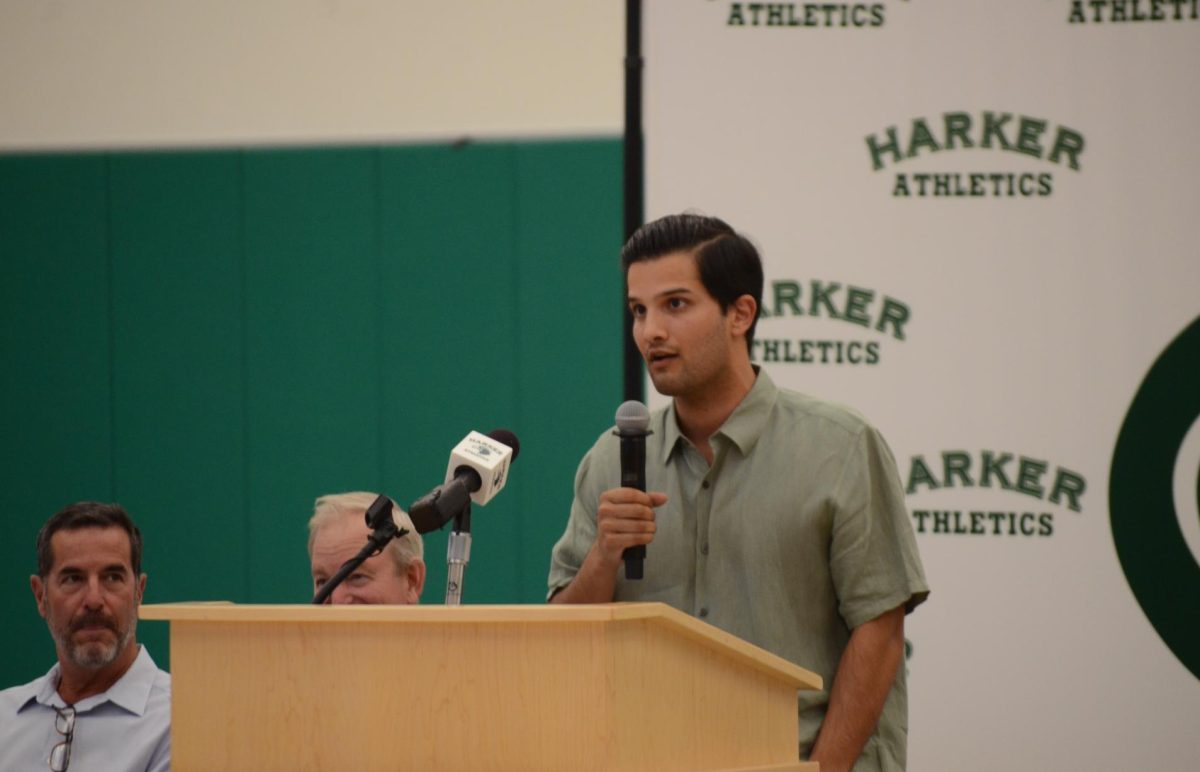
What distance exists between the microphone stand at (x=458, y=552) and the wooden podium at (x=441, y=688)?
0.15 meters

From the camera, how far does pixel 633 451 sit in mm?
1859

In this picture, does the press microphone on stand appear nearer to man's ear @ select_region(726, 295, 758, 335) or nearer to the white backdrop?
man's ear @ select_region(726, 295, 758, 335)

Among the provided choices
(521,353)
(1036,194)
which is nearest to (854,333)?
(1036,194)

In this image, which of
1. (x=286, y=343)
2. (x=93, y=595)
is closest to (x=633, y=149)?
(x=93, y=595)

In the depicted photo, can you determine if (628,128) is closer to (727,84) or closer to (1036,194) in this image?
(727,84)

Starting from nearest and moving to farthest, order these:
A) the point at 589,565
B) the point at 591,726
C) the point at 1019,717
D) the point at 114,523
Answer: the point at 591,726 → the point at 589,565 → the point at 114,523 → the point at 1019,717

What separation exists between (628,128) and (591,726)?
184 cm

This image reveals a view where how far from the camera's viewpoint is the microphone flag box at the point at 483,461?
1.72 m

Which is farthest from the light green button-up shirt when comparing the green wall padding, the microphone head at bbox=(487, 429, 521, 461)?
the green wall padding

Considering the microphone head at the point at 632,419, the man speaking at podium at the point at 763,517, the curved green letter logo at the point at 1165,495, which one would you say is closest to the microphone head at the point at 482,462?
the microphone head at the point at 632,419

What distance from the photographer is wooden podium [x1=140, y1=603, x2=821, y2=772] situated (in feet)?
4.75

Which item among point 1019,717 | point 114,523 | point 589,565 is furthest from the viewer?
point 1019,717

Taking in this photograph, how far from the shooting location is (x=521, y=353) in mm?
4223

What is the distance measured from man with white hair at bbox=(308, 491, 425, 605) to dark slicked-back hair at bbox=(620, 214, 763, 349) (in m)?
0.70
